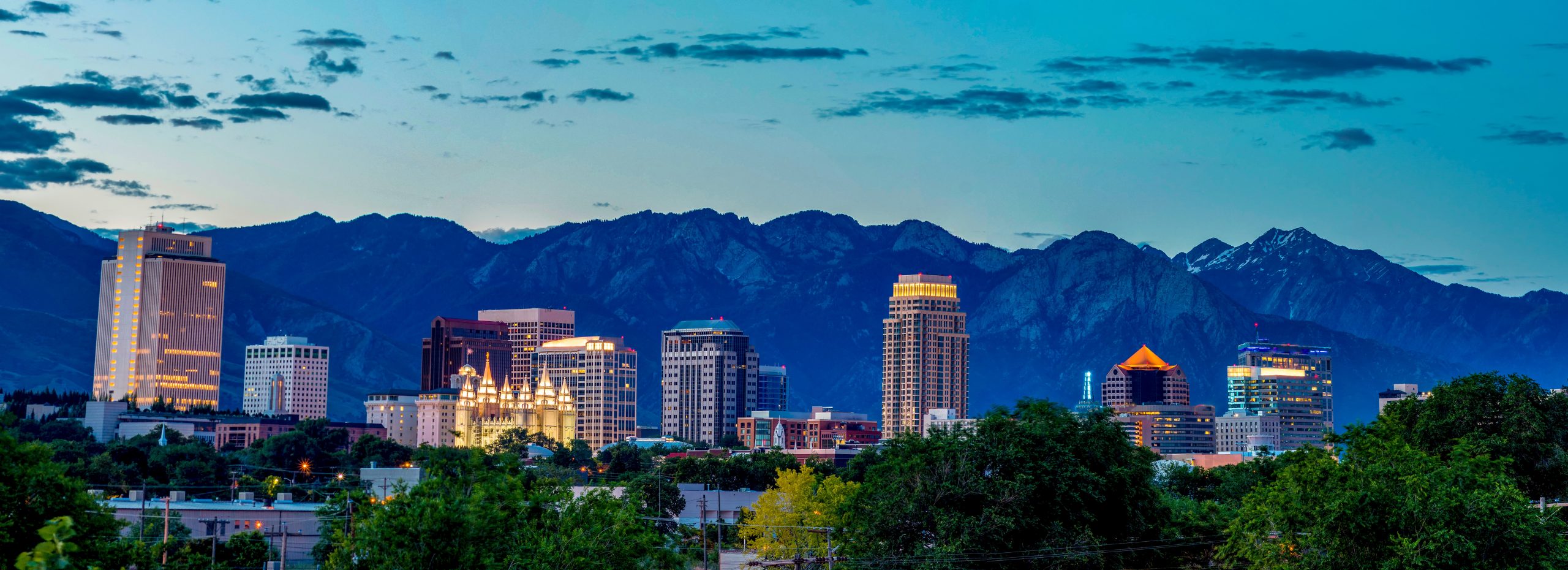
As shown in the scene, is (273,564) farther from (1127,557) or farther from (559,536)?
(1127,557)

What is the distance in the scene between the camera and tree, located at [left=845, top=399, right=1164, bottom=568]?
94062 mm

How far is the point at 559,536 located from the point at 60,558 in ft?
172

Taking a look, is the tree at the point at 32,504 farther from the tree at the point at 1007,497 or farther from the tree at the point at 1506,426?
the tree at the point at 1506,426

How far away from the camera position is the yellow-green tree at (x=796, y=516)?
127 metres

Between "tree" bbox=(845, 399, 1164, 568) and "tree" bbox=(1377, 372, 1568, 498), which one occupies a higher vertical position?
"tree" bbox=(1377, 372, 1568, 498)

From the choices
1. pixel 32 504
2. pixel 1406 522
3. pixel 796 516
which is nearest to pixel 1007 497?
pixel 1406 522

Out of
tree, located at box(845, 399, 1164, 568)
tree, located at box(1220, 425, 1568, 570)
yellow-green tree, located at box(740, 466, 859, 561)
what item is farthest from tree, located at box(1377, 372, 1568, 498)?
yellow-green tree, located at box(740, 466, 859, 561)

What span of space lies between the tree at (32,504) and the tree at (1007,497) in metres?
45.8

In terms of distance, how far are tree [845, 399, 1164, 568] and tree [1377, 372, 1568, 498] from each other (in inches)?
637

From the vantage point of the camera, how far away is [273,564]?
397 feet

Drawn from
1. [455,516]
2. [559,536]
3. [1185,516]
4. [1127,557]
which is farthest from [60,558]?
[1185,516]

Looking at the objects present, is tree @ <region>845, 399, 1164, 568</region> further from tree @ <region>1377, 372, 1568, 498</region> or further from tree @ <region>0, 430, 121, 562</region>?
tree @ <region>0, 430, 121, 562</region>

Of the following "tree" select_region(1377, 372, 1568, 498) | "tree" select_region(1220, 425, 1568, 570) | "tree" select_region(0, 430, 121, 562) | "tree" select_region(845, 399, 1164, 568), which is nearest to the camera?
"tree" select_region(0, 430, 121, 562)

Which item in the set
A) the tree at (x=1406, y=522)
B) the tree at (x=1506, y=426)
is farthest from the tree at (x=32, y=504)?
the tree at (x=1506, y=426)
